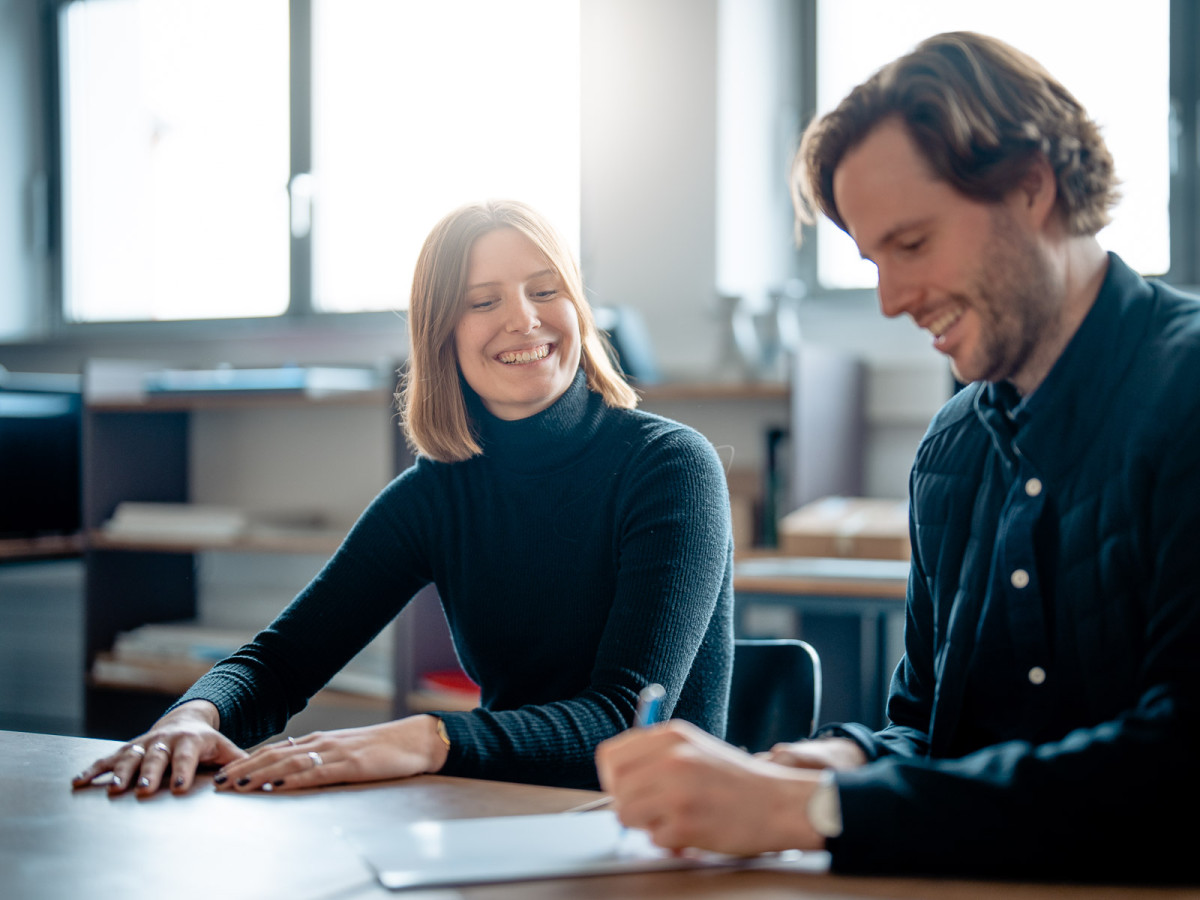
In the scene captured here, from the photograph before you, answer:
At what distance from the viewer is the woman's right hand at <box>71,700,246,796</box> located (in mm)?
1119

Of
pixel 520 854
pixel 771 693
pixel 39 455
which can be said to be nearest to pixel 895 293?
pixel 520 854

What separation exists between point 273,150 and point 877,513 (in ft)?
7.48

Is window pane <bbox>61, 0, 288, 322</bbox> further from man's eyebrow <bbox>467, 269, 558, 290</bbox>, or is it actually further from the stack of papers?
man's eyebrow <bbox>467, 269, 558, 290</bbox>

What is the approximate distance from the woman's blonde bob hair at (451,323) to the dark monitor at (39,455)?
6.57 ft

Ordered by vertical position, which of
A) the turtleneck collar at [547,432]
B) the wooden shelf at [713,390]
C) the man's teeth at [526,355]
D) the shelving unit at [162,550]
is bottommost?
the shelving unit at [162,550]

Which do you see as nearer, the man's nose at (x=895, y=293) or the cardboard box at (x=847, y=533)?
the man's nose at (x=895, y=293)

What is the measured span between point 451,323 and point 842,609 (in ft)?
3.37

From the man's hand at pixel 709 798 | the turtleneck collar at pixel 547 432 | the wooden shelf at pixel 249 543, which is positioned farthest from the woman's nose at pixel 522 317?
the wooden shelf at pixel 249 543

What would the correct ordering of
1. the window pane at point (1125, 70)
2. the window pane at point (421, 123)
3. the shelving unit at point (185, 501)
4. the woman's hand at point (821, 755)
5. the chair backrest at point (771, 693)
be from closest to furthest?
the woman's hand at point (821, 755), the chair backrest at point (771, 693), the window pane at point (1125, 70), the shelving unit at point (185, 501), the window pane at point (421, 123)

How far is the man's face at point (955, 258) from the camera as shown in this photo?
104 centimetres

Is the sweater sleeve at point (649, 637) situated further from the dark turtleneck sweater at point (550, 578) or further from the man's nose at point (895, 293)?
the man's nose at point (895, 293)

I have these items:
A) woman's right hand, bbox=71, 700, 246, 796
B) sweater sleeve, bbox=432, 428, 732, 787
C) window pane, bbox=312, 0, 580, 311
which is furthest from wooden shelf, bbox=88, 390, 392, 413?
woman's right hand, bbox=71, 700, 246, 796

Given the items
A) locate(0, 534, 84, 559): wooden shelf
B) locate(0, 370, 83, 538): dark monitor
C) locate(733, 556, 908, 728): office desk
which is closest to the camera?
locate(733, 556, 908, 728): office desk

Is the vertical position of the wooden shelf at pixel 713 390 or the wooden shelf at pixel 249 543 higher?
the wooden shelf at pixel 713 390
